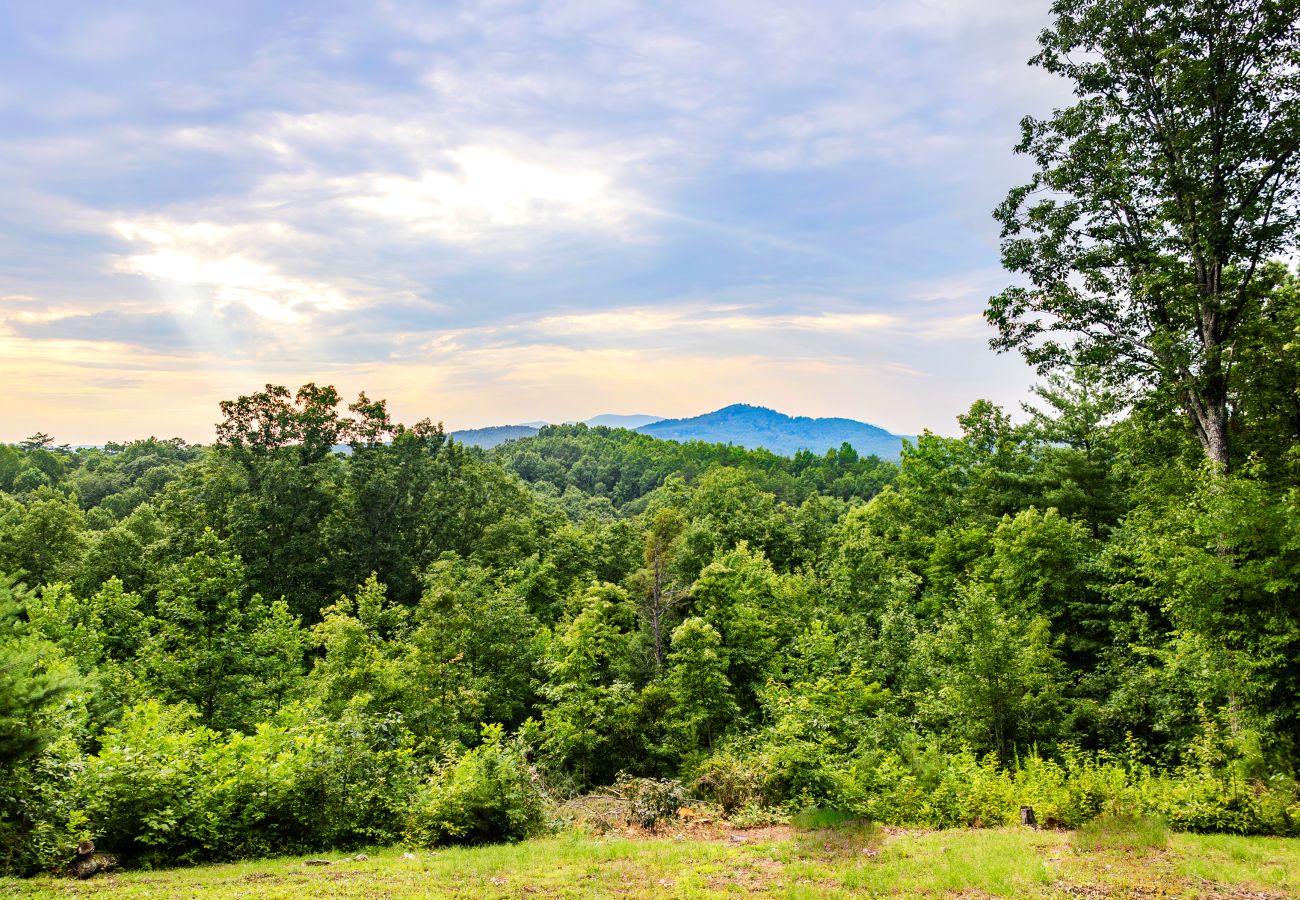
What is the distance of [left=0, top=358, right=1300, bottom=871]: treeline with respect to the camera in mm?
11719

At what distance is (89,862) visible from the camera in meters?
9.65

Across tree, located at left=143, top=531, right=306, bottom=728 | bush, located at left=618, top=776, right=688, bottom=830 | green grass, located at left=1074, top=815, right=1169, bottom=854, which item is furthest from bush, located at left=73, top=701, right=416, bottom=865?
green grass, located at left=1074, top=815, right=1169, bottom=854

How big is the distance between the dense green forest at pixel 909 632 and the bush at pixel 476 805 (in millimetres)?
70

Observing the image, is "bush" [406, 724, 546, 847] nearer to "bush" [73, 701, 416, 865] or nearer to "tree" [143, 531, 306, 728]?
"bush" [73, 701, 416, 865]

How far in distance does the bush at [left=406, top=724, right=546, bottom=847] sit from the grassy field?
91 centimetres

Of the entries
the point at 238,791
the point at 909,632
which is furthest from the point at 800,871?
the point at 909,632

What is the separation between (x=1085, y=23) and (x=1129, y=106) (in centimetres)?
211

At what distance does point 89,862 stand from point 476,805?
598cm

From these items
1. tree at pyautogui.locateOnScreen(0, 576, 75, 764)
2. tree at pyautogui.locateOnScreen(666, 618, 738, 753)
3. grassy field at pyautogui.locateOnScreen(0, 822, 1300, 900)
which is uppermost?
tree at pyautogui.locateOnScreen(0, 576, 75, 764)

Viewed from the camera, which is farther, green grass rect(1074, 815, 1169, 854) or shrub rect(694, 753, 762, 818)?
shrub rect(694, 753, 762, 818)

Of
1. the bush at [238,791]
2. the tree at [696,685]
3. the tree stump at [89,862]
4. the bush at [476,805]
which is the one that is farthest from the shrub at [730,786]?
the tree stump at [89,862]

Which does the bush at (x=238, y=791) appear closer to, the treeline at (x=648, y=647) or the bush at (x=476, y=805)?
the treeline at (x=648, y=647)

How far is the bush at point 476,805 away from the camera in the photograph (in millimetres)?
12773

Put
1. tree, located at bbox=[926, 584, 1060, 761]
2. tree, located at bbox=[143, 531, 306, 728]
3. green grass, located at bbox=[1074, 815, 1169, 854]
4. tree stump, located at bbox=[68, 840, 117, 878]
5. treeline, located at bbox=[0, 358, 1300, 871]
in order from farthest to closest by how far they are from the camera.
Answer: tree, located at bbox=[143, 531, 306, 728] < tree, located at bbox=[926, 584, 1060, 761] < treeline, located at bbox=[0, 358, 1300, 871] < green grass, located at bbox=[1074, 815, 1169, 854] < tree stump, located at bbox=[68, 840, 117, 878]
